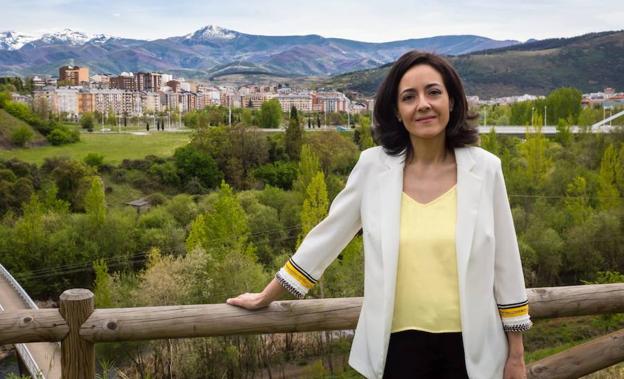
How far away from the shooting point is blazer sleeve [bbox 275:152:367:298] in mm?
1838

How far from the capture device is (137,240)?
1019 inches

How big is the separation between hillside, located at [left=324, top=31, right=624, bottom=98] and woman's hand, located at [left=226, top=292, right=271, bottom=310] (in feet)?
341

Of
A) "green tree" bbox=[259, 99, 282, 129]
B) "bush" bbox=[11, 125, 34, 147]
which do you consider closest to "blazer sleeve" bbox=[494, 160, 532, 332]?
"bush" bbox=[11, 125, 34, 147]

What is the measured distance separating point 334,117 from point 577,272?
192 feet

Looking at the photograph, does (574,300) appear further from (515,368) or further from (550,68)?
(550,68)

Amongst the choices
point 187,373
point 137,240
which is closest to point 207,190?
point 137,240

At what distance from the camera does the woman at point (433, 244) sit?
5.48ft

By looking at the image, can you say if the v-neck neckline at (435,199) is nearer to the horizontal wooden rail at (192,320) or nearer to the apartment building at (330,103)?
the horizontal wooden rail at (192,320)

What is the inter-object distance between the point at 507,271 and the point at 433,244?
0.22 metres

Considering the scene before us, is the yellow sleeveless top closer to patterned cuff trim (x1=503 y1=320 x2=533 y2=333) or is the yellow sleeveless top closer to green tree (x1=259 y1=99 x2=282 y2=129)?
patterned cuff trim (x1=503 y1=320 x2=533 y2=333)

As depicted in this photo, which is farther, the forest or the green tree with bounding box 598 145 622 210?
the green tree with bounding box 598 145 622 210

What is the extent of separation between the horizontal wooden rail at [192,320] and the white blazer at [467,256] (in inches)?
16.3

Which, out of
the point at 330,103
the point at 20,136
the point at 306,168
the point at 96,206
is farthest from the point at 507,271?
the point at 330,103

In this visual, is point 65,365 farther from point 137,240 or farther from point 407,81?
point 137,240
